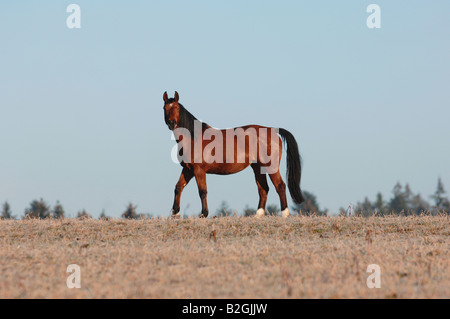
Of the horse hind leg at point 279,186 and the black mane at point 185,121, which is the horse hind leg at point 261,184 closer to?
the horse hind leg at point 279,186

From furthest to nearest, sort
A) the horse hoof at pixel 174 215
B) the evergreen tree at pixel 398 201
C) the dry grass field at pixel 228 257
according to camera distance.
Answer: the evergreen tree at pixel 398 201 → the horse hoof at pixel 174 215 → the dry grass field at pixel 228 257

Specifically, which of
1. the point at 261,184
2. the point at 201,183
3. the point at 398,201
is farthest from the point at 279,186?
the point at 398,201

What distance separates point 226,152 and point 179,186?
1.66 m

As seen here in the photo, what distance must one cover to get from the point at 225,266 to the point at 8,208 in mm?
76231

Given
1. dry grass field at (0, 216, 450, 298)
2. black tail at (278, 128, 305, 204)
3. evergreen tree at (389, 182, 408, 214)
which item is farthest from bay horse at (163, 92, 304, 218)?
evergreen tree at (389, 182, 408, 214)

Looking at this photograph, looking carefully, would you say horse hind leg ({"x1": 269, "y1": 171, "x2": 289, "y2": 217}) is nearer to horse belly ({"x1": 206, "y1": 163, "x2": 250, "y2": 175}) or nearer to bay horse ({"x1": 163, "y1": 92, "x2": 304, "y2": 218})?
bay horse ({"x1": 163, "y1": 92, "x2": 304, "y2": 218})

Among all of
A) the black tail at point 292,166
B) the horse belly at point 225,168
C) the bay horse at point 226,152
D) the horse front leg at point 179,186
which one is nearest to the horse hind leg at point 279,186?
the bay horse at point 226,152

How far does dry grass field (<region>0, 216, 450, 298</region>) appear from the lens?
8.70 meters

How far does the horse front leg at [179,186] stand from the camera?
16734mm

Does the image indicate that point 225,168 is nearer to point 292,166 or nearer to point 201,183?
point 201,183

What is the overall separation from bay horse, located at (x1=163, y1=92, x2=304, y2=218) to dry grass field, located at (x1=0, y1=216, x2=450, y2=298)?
157 centimetres

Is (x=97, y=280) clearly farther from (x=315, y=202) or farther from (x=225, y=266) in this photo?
(x=315, y=202)

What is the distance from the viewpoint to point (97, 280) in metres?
9.34
